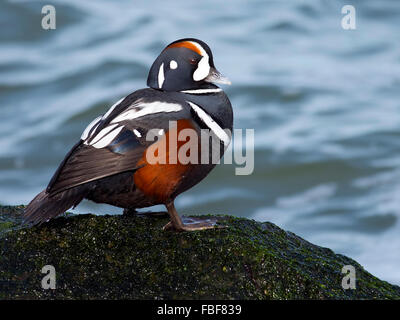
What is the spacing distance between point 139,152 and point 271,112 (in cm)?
840

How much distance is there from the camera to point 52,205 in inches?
174

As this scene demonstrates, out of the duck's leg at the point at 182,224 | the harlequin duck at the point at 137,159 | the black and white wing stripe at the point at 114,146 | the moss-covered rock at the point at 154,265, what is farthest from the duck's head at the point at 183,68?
the moss-covered rock at the point at 154,265

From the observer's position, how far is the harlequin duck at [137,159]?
14.3 ft

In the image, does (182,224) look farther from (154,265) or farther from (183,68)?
(183,68)

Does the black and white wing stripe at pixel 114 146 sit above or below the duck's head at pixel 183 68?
below

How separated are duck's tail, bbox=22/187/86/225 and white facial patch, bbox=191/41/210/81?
1139 mm

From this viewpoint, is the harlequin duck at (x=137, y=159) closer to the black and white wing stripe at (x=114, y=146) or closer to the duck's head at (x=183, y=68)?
the black and white wing stripe at (x=114, y=146)

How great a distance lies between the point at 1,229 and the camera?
4602mm

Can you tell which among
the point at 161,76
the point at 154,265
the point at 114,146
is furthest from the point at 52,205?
the point at 161,76

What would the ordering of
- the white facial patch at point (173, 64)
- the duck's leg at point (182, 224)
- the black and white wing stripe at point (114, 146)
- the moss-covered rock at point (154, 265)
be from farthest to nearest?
the white facial patch at point (173, 64), the duck's leg at point (182, 224), the black and white wing stripe at point (114, 146), the moss-covered rock at point (154, 265)

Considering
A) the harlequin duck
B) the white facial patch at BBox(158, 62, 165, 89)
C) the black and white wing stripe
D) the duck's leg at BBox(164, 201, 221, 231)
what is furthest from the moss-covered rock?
the white facial patch at BBox(158, 62, 165, 89)

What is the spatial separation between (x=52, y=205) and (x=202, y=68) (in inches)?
54.5
